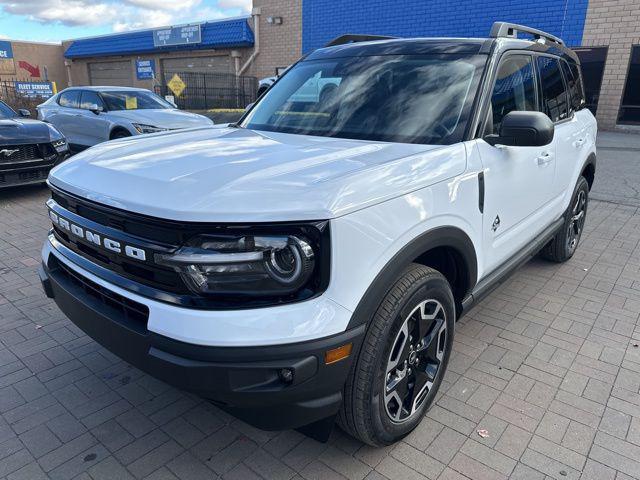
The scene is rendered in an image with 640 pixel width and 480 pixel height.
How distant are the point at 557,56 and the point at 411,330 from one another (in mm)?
3109

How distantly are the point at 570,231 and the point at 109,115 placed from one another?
8414 millimetres

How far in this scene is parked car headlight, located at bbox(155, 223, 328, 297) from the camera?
5.99 ft

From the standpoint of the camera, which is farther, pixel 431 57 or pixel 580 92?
pixel 580 92

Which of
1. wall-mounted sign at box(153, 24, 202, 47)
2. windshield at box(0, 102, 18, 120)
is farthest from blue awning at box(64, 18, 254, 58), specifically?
windshield at box(0, 102, 18, 120)

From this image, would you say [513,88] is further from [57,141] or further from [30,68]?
[30,68]

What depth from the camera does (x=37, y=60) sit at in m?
38.0

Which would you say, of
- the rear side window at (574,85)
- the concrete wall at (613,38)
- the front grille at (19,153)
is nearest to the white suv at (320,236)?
the rear side window at (574,85)

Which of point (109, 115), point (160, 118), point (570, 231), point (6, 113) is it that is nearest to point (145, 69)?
point (109, 115)

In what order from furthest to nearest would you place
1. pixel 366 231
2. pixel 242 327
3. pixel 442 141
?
pixel 442 141 < pixel 366 231 < pixel 242 327

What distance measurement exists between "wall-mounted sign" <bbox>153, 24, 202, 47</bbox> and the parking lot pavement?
24.0m

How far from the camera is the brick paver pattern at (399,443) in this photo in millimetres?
2365

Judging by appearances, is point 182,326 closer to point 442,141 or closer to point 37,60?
point 442,141

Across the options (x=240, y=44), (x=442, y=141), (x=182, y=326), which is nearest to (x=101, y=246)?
(x=182, y=326)

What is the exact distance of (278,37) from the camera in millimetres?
22812
